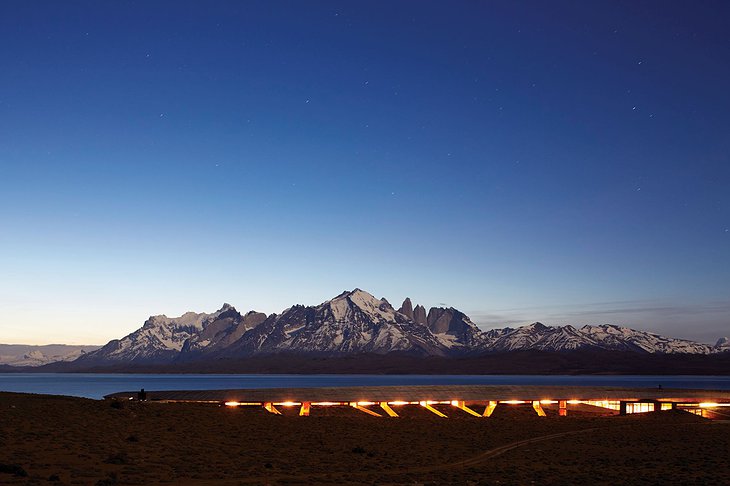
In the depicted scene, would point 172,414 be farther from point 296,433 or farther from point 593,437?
point 593,437

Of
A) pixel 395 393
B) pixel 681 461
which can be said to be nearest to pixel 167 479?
pixel 681 461

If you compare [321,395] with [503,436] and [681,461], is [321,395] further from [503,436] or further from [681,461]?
[681,461]

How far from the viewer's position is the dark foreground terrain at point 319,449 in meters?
34.5

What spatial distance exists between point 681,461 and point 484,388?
45206mm

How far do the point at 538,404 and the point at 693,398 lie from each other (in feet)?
69.9

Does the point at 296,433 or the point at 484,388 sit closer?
the point at 296,433

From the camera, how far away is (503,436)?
191ft

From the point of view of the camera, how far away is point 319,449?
46.3 meters

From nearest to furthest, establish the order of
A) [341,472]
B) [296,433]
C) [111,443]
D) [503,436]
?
1. [341,472]
2. [111,443]
3. [296,433]
4. [503,436]

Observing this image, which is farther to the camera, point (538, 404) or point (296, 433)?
point (538, 404)

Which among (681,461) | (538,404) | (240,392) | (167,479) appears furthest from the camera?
(538,404)

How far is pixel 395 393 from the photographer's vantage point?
274 feet

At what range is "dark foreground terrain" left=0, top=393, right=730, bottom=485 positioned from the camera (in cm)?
3447

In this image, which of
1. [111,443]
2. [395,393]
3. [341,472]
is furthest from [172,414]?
[395,393]
